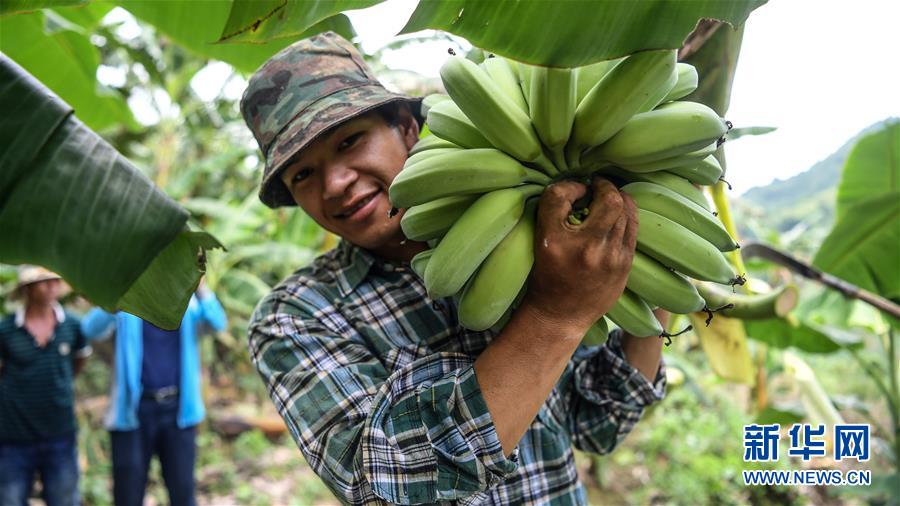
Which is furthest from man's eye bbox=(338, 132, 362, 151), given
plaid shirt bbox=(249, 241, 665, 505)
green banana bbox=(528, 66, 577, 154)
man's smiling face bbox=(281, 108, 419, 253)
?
green banana bbox=(528, 66, 577, 154)

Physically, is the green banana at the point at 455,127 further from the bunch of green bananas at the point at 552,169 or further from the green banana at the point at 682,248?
the green banana at the point at 682,248

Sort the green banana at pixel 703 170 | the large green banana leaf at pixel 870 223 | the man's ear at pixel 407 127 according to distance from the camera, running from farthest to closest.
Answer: the large green banana leaf at pixel 870 223, the man's ear at pixel 407 127, the green banana at pixel 703 170

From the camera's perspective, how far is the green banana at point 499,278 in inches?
31.9

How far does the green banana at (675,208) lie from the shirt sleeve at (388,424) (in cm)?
35

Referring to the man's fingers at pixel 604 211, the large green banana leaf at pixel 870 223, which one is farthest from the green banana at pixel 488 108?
the large green banana leaf at pixel 870 223

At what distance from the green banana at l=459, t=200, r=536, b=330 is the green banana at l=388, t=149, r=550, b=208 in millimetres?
76

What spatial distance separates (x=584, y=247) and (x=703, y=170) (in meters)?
0.24

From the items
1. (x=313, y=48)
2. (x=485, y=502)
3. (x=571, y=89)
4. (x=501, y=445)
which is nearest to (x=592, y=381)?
(x=485, y=502)

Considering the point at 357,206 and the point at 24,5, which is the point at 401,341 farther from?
the point at 24,5

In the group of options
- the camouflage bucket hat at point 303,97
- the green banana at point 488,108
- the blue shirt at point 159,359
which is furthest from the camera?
the blue shirt at point 159,359

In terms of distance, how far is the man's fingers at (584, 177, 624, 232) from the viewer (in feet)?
2.54

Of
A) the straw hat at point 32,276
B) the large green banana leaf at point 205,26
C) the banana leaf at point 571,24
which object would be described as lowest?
the banana leaf at point 571,24

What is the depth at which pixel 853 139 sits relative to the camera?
110 inches

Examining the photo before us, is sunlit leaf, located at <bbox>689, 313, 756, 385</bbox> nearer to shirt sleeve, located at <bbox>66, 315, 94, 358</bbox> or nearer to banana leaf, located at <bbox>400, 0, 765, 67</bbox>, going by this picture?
banana leaf, located at <bbox>400, 0, 765, 67</bbox>
